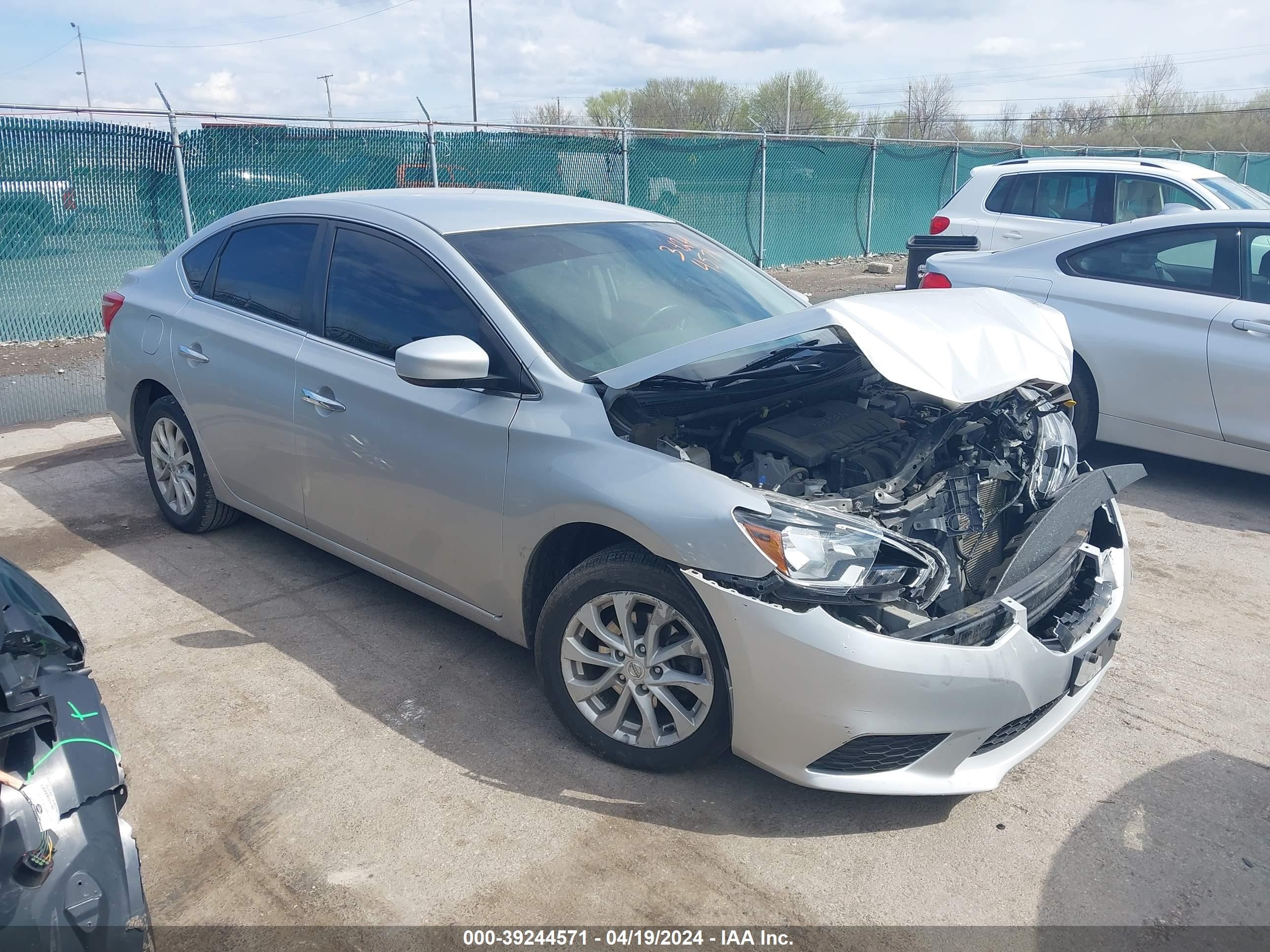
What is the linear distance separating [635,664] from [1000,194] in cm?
851

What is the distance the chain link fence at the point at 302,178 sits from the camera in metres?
9.97

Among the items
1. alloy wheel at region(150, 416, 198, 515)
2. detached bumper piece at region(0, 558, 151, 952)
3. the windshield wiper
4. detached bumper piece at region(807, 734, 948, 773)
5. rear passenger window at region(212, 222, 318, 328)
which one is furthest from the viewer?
alloy wheel at region(150, 416, 198, 515)

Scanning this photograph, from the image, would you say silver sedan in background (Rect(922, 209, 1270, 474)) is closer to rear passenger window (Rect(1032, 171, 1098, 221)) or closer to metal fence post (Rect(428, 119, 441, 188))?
rear passenger window (Rect(1032, 171, 1098, 221))

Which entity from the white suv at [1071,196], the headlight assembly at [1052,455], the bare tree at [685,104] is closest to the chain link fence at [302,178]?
the white suv at [1071,196]

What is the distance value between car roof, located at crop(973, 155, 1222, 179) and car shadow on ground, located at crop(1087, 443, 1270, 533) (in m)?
3.96

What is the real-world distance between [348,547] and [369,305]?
3.28 ft

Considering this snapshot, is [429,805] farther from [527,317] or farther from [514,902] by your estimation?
[527,317]

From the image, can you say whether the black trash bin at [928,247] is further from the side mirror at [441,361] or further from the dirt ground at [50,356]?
the dirt ground at [50,356]

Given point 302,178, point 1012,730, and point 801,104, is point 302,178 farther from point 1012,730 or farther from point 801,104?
point 801,104

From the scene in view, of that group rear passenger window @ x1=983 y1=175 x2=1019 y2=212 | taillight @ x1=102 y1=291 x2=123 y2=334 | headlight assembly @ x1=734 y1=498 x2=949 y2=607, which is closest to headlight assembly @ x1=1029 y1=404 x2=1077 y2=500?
headlight assembly @ x1=734 y1=498 x2=949 y2=607

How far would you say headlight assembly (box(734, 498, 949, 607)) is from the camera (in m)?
2.71

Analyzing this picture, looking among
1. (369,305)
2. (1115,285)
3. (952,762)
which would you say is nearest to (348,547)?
(369,305)

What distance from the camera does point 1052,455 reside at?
3629 millimetres

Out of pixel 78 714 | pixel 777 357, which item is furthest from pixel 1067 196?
pixel 78 714
